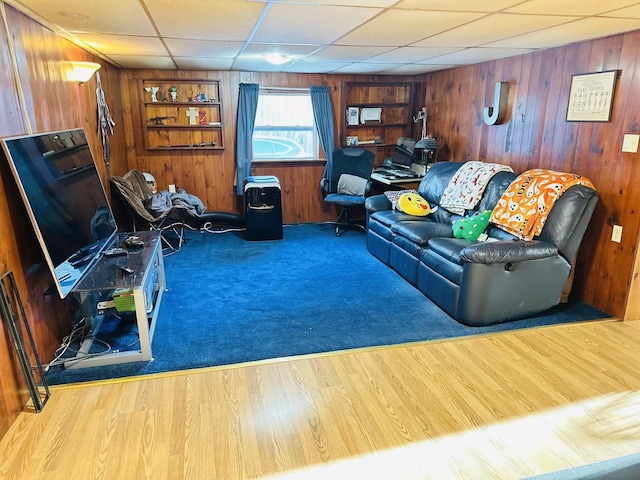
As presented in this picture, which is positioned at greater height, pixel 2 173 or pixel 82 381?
pixel 2 173

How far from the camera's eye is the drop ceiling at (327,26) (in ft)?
7.45

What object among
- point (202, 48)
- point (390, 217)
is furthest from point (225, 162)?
point (390, 217)

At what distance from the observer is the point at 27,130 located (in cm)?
239

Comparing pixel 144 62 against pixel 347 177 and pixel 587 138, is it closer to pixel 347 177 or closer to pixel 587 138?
pixel 347 177

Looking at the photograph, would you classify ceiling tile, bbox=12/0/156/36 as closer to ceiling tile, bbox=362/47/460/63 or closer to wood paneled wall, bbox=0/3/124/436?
wood paneled wall, bbox=0/3/124/436

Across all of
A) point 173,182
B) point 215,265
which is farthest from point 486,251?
point 173,182

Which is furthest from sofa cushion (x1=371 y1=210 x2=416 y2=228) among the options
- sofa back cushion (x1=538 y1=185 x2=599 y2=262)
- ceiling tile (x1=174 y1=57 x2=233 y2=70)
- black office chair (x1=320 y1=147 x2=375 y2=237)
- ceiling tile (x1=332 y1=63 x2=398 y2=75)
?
ceiling tile (x1=174 y1=57 x2=233 y2=70)

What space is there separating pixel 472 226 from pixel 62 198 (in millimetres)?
2943

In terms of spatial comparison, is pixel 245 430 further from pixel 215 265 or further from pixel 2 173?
pixel 215 265

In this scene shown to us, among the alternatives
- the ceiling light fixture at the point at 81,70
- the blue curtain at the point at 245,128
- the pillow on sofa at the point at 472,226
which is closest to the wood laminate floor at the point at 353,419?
the pillow on sofa at the point at 472,226

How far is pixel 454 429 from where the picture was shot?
6.58ft

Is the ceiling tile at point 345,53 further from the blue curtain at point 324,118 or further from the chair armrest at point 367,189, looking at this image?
the chair armrest at point 367,189

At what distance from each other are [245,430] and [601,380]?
1951mm

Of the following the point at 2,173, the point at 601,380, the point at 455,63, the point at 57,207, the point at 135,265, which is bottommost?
the point at 601,380
